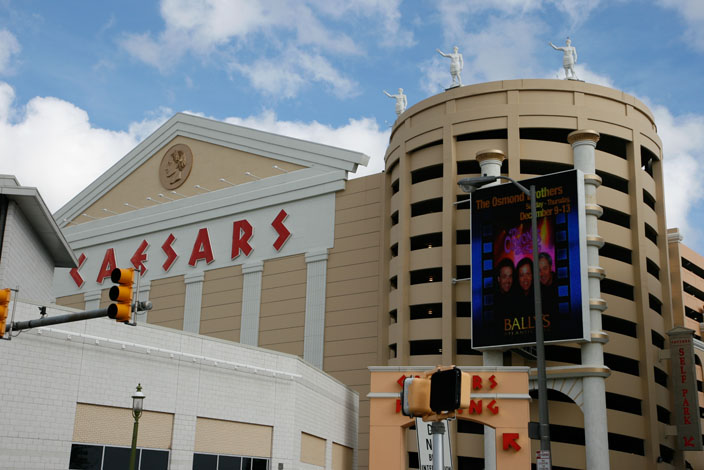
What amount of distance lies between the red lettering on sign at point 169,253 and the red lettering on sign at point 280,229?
37.4 ft

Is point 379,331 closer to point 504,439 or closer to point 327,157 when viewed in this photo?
point 327,157

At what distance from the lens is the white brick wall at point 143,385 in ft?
85.1

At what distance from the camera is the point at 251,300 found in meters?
66.7

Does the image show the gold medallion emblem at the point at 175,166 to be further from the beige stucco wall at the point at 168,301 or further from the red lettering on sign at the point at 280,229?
the red lettering on sign at the point at 280,229

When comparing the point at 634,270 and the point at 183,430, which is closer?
the point at 183,430

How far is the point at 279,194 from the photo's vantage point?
6744 cm

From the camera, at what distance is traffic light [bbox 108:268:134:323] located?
1546 cm

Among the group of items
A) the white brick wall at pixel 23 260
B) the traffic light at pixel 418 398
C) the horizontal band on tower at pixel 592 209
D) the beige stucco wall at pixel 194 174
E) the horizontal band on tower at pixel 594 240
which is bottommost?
the traffic light at pixel 418 398

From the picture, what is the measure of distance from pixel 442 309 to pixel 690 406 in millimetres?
17223

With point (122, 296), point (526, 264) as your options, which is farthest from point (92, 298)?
point (122, 296)

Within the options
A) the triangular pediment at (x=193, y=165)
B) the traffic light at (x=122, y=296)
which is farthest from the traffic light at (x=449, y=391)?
the triangular pediment at (x=193, y=165)

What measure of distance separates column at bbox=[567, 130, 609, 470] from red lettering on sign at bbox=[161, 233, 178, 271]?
37505 millimetres

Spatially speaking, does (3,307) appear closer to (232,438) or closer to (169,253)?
(232,438)

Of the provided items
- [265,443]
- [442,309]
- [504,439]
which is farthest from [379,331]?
[265,443]
